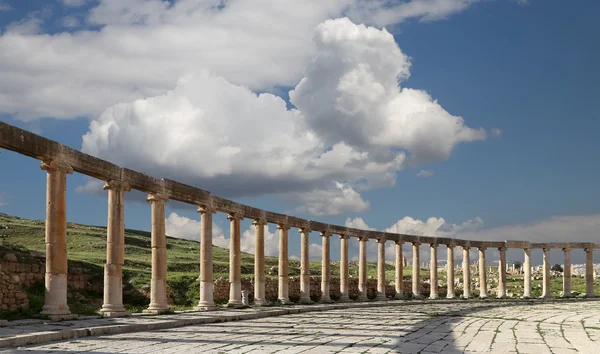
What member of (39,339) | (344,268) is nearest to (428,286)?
(344,268)

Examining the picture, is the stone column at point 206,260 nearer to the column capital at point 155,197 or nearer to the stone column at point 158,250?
the stone column at point 158,250

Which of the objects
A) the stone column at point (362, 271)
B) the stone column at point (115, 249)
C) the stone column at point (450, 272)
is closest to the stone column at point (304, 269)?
the stone column at point (362, 271)

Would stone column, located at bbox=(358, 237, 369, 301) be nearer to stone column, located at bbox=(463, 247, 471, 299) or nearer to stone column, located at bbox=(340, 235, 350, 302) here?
stone column, located at bbox=(340, 235, 350, 302)

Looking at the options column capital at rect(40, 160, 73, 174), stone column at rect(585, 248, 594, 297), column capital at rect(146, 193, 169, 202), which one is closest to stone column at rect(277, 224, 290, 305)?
column capital at rect(146, 193, 169, 202)

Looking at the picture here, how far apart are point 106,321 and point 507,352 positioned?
13.7 meters

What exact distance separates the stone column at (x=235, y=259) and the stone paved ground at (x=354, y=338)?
975cm

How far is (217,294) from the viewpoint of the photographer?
3972cm

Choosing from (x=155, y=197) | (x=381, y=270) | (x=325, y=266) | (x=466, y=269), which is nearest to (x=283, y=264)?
(x=325, y=266)

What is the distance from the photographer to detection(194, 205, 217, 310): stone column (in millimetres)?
33403

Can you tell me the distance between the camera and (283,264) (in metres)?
42.7

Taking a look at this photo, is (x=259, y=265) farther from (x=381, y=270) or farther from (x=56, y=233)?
(x=56, y=233)

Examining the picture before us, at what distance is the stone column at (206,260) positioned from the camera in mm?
33403

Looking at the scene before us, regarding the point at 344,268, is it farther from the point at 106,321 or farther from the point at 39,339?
the point at 39,339

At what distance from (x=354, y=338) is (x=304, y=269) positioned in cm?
2606
